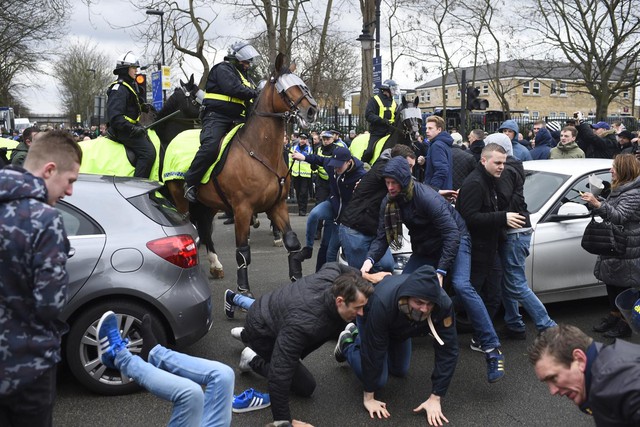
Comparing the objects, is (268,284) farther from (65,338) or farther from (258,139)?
(65,338)

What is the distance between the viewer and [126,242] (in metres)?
4.55

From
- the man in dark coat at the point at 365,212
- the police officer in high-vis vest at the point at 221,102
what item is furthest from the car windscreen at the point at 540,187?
the police officer in high-vis vest at the point at 221,102

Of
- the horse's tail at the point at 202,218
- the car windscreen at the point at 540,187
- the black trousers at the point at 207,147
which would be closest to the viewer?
the car windscreen at the point at 540,187

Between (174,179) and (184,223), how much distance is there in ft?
7.98

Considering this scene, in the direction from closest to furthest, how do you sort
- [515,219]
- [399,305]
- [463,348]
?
[399,305] → [515,219] → [463,348]

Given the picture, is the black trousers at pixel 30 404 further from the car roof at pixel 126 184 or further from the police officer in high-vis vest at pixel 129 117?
the police officer in high-vis vest at pixel 129 117

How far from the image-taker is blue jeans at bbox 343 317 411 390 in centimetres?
468

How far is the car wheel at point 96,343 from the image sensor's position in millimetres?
4379

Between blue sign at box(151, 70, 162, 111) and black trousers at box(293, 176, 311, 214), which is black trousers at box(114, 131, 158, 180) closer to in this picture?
black trousers at box(293, 176, 311, 214)

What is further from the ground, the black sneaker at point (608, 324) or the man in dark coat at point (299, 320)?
the man in dark coat at point (299, 320)

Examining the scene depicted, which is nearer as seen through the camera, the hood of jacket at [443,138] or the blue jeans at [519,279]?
the blue jeans at [519,279]

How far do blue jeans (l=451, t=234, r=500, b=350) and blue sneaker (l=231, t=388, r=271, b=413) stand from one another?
1.78 metres

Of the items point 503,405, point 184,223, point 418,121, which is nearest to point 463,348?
point 503,405

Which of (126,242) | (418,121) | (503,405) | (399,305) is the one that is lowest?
(503,405)
